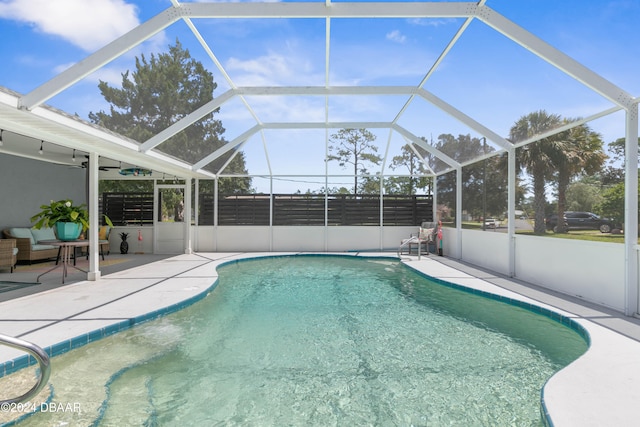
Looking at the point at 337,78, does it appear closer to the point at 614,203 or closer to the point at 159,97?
the point at 159,97

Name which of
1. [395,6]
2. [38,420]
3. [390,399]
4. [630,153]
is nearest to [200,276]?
[38,420]

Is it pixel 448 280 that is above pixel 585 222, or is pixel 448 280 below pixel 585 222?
below

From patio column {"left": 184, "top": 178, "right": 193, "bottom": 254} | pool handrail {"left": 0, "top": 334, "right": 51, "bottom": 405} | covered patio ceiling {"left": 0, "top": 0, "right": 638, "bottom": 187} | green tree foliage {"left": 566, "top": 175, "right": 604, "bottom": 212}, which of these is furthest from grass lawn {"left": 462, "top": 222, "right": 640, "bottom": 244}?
patio column {"left": 184, "top": 178, "right": 193, "bottom": 254}

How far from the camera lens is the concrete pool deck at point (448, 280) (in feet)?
7.14

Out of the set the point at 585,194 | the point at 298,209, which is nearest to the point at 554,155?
the point at 585,194

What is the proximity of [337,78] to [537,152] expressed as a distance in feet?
11.6

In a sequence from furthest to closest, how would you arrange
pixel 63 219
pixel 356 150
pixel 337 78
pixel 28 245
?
pixel 356 150 → pixel 28 245 → pixel 337 78 → pixel 63 219

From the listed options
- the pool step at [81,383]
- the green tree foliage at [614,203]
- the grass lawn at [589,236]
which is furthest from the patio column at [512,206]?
the pool step at [81,383]

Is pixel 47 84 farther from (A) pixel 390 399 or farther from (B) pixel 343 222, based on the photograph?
(B) pixel 343 222

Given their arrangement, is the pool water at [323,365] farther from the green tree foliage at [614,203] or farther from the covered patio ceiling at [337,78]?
the covered patio ceiling at [337,78]

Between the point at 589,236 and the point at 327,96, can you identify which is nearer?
the point at 589,236

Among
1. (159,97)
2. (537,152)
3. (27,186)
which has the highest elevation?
(159,97)

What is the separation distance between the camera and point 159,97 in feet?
20.9

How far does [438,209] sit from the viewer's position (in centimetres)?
1085
